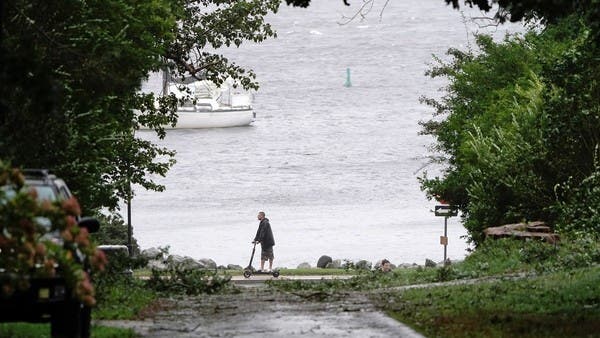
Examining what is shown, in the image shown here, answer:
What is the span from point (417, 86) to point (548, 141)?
11283cm

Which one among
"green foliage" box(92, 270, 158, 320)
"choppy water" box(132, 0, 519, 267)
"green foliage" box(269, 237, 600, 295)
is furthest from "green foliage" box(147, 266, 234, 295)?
"choppy water" box(132, 0, 519, 267)

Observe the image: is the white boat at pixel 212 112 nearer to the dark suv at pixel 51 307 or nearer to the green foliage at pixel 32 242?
the dark suv at pixel 51 307

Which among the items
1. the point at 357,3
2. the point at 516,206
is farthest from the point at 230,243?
the point at 357,3

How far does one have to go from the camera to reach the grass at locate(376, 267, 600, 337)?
15.4m

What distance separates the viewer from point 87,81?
71.5 ft

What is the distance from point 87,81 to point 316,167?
83.2 m

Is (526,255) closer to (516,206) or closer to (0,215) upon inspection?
(516,206)

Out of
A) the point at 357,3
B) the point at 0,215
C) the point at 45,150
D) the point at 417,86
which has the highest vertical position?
the point at 357,3

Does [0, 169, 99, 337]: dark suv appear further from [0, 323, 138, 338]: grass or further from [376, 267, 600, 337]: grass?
[376, 267, 600, 337]: grass

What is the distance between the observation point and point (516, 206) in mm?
36969

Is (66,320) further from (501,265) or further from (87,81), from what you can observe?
(501,265)

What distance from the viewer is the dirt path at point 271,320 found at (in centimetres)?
1529

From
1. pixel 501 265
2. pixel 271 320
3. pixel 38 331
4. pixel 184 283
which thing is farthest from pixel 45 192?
pixel 501 265

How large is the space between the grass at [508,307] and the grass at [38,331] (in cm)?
322
